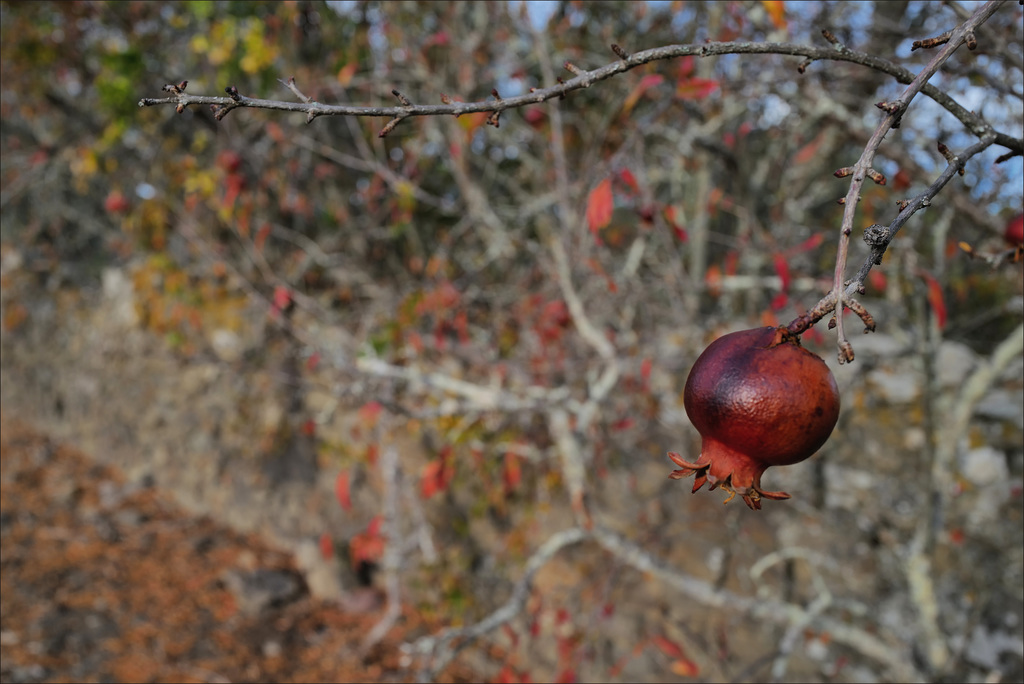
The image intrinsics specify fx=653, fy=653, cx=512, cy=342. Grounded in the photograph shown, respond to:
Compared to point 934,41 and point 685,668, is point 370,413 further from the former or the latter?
point 934,41

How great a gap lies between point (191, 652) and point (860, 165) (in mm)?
3641

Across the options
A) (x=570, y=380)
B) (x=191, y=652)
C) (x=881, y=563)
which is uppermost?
(x=570, y=380)

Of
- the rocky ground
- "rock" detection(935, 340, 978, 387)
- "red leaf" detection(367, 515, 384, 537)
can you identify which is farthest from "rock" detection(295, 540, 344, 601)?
"rock" detection(935, 340, 978, 387)

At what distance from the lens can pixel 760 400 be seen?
0.67 metres

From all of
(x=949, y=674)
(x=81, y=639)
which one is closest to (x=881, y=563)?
(x=949, y=674)

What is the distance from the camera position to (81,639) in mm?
3248

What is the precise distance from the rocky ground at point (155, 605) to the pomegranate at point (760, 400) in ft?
9.40

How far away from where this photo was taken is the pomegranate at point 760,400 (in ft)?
2.19

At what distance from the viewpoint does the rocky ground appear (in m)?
3.13

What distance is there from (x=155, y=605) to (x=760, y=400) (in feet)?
12.9

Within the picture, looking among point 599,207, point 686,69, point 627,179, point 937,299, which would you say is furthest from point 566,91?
point 686,69

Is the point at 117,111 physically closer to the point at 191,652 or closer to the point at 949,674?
→ the point at 191,652

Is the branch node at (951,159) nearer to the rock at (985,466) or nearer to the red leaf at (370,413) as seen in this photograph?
the rock at (985,466)

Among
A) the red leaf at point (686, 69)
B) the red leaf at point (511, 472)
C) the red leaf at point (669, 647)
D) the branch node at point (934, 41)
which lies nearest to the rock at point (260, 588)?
the red leaf at point (511, 472)
